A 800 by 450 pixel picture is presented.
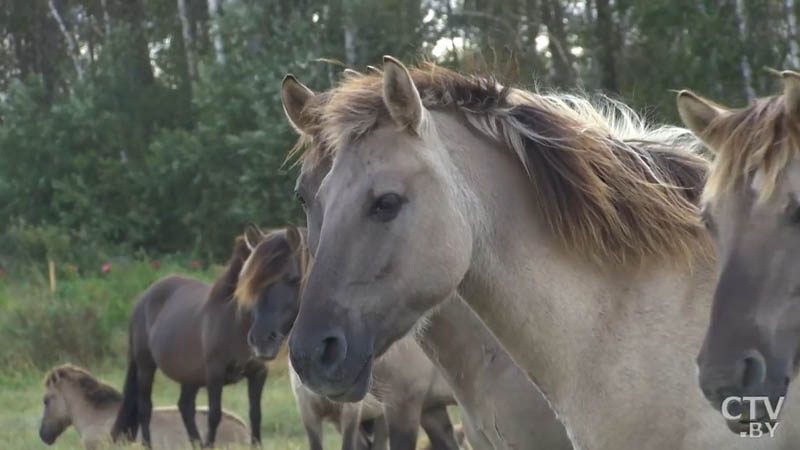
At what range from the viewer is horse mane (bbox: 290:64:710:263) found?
4.21 meters

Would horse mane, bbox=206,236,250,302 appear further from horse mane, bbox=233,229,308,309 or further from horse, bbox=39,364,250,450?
horse mane, bbox=233,229,308,309

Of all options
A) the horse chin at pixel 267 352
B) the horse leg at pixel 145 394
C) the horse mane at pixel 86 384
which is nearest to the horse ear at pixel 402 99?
the horse chin at pixel 267 352

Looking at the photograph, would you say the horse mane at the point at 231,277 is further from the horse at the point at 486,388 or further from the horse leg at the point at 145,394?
the horse at the point at 486,388

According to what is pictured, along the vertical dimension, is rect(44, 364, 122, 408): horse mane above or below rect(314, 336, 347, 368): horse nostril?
below

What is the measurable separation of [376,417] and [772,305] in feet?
20.5

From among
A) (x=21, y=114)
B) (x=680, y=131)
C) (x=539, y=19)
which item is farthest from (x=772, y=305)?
(x=21, y=114)

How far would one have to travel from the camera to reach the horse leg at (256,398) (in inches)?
427

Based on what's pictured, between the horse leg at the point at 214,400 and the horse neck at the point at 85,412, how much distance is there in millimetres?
1155

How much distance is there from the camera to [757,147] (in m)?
3.34

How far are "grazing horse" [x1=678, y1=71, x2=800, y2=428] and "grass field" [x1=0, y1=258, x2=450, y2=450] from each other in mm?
8222

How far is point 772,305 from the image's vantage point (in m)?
3.17

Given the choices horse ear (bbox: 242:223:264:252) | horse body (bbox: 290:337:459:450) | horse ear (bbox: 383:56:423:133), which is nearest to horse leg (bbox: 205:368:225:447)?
horse ear (bbox: 242:223:264:252)

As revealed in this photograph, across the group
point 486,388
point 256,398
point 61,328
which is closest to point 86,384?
point 256,398

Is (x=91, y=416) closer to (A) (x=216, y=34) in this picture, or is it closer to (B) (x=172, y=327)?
(B) (x=172, y=327)
